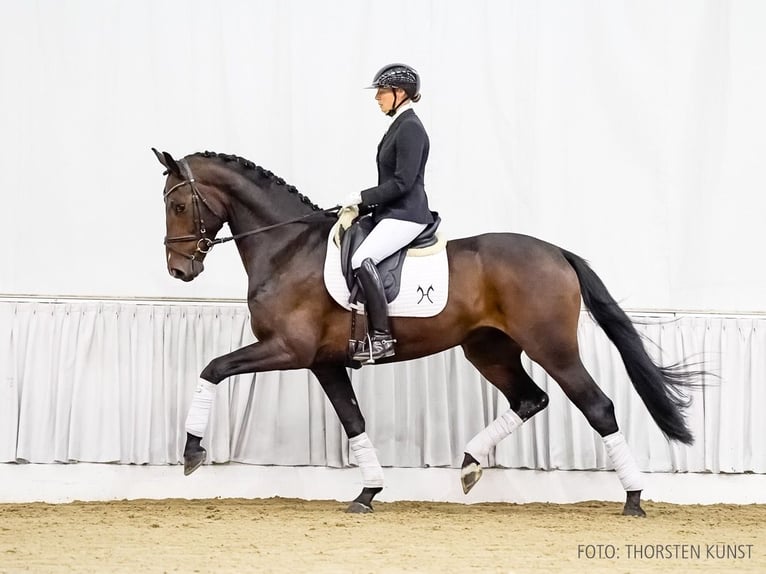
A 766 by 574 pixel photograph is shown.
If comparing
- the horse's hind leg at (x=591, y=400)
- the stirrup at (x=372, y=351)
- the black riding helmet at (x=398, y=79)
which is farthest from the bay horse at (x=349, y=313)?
the black riding helmet at (x=398, y=79)

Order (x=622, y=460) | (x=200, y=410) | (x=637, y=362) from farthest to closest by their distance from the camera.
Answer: (x=637, y=362), (x=622, y=460), (x=200, y=410)

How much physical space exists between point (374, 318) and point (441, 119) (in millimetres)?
1982

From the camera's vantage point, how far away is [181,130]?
619 centimetres

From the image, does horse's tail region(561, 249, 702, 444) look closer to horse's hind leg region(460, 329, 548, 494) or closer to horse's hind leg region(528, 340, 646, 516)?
horse's hind leg region(528, 340, 646, 516)

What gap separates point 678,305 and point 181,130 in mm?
3501

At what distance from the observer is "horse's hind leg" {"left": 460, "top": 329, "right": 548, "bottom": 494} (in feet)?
17.3

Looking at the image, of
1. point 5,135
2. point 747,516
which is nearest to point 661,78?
point 747,516

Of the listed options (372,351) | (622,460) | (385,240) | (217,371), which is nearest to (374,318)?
(372,351)

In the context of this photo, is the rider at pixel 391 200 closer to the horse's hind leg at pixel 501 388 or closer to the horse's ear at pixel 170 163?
the horse's hind leg at pixel 501 388

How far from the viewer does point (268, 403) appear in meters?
5.91

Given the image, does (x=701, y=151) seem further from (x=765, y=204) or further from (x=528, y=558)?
(x=528, y=558)

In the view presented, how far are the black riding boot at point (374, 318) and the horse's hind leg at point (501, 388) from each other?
614 mm

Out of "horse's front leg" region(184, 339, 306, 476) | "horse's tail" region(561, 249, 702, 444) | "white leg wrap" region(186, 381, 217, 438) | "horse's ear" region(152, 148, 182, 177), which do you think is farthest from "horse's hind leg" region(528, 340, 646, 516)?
"horse's ear" region(152, 148, 182, 177)

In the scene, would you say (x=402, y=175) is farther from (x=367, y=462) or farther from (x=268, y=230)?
(x=367, y=462)
